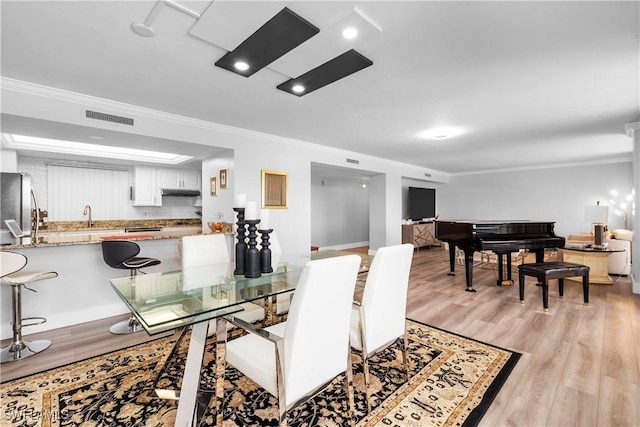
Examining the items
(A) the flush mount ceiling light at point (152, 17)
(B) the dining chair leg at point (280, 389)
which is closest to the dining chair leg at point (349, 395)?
(B) the dining chair leg at point (280, 389)

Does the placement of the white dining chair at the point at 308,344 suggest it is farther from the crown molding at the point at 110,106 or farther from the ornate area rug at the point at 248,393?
the crown molding at the point at 110,106

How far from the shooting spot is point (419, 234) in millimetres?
8617

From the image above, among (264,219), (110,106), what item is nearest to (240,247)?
(264,219)

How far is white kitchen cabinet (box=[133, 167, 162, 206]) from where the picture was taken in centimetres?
586

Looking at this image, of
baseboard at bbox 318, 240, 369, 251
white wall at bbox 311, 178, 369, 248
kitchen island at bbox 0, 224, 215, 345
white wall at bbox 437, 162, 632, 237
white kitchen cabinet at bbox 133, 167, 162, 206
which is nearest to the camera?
kitchen island at bbox 0, 224, 215, 345

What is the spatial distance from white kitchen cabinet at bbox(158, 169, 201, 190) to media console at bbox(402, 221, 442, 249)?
5596mm

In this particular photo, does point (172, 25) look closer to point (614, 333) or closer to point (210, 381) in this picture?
point (210, 381)

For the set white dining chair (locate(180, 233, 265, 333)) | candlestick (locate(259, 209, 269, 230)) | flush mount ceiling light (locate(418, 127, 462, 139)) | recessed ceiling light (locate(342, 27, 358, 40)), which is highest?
flush mount ceiling light (locate(418, 127, 462, 139))

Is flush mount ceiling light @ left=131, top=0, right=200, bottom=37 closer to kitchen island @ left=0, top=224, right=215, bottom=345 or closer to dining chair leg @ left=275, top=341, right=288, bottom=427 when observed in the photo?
dining chair leg @ left=275, top=341, right=288, bottom=427

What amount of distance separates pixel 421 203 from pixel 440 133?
4.95 m

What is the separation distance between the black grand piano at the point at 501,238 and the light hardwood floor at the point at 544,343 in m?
0.55

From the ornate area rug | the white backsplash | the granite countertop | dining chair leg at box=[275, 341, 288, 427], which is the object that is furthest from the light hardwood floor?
the white backsplash

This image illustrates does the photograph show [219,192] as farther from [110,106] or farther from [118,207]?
[118,207]

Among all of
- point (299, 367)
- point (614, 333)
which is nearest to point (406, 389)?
point (299, 367)
